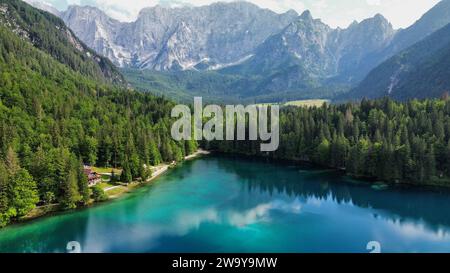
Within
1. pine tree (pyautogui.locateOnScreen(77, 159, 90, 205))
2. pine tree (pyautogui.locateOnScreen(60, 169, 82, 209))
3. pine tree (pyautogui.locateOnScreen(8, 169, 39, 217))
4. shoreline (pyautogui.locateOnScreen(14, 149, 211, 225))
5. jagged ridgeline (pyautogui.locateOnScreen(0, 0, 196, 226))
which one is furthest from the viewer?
pine tree (pyautogui.locateOnScreen(77, 159, 90, 205))

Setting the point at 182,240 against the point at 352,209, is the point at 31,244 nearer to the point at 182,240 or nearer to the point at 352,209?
the point at 182,240

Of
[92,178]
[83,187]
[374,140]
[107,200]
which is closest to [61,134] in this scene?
[92,178]

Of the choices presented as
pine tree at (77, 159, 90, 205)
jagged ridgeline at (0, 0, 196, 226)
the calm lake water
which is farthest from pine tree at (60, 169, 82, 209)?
the calm lake water

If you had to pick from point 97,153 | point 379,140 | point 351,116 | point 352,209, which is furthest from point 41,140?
point 351,116

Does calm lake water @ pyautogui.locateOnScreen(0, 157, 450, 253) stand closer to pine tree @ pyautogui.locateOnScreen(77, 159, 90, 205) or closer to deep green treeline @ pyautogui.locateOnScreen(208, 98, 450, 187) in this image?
pine tree @ pyautogui.locateOnScreen(77, 159, 90, 205)
